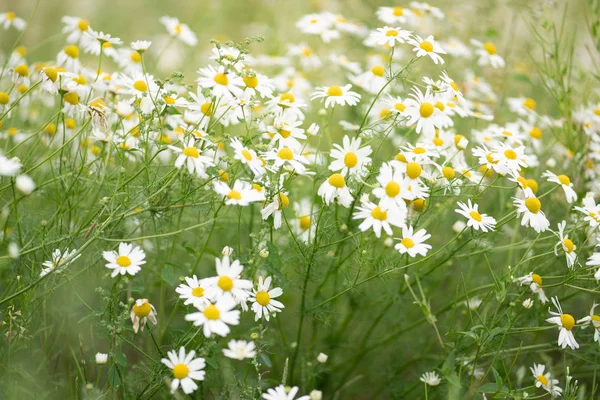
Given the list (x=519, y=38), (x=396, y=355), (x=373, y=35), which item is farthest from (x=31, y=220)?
(x=519, y=38)

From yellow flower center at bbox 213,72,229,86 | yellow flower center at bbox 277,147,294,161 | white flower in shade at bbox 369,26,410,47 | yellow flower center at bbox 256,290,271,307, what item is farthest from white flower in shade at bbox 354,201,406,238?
white flower in shade at bbox 369,26,410,47

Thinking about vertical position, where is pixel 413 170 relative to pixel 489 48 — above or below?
below

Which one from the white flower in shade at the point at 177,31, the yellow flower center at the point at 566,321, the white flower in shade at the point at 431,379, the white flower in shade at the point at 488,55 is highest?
the white flower in shade at the point at 177,31

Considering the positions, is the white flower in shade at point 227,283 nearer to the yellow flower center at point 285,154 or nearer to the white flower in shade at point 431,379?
the yellow flower center at point 285,154

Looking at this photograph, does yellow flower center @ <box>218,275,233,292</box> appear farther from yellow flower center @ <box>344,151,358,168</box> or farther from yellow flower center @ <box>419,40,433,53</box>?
yellow flower center @ <box>419,40,433,53</box>

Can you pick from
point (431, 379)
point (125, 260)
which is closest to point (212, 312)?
point (125, 260)

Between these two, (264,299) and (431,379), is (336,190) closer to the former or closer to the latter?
(264,299)

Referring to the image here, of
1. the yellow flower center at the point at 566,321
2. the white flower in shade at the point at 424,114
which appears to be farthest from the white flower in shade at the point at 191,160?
the yellow flower center at the point at 566,321
